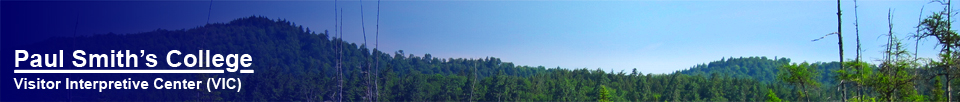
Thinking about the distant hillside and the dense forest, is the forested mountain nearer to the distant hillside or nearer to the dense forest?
the dense forest

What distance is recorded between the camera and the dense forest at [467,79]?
1409 cm

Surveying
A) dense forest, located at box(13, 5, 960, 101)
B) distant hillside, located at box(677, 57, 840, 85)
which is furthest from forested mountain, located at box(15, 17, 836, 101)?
distant hillside, located at box(677, 57, 840, 85)

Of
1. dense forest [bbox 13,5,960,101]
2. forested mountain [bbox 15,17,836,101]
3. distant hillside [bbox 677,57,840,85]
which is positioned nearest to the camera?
dense forest [bbox 13,5,960,101]

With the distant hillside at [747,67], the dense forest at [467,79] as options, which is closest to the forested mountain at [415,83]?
the dense forest at [467,79]

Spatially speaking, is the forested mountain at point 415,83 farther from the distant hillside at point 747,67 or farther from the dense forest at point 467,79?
the distant hillside at point 747,67

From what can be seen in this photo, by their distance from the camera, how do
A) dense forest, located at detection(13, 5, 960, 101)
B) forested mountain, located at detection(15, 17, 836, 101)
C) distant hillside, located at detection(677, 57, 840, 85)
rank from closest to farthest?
dense forest, located at detection(13, 5, 960, 101) < forested mountain, located at detection(15, 17, 836, 101) < distant hillside, located at detection(677, 57, 840, 85)

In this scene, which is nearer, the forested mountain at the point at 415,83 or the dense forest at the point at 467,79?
the dense forest at the point at 467,79

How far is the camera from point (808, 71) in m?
15.9

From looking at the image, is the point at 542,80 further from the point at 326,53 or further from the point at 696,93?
the point at 326,53

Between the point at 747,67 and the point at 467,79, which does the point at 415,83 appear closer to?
the point at 467,79

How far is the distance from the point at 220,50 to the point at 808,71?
11422 centimetres

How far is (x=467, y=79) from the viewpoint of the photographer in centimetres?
6781

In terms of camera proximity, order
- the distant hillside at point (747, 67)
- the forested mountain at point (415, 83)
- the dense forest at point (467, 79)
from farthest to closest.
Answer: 1. the distant hillside at point (747, 67)
2. the forested mountain at point (415, 83)
3. the dense forest at point (467, 79)

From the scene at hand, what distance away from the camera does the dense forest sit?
1409cm
